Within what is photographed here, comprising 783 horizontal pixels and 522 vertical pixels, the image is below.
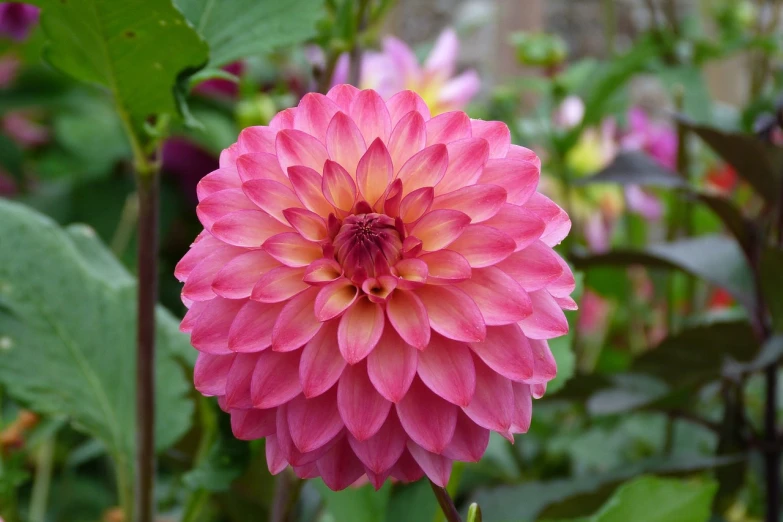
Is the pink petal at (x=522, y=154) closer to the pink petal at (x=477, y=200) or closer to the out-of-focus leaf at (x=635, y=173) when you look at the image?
the pink petal at (x=477, y=200)

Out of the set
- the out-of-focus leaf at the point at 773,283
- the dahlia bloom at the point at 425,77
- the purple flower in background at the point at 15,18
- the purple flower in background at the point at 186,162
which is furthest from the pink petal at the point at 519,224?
the purple flower in background at the point at 186,162

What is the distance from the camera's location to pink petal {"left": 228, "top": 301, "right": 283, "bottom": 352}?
0.25 m

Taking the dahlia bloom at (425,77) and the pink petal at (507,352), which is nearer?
the pink petal at (507,352)

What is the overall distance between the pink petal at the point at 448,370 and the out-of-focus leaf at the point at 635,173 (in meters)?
0.37

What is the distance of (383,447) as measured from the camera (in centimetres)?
25

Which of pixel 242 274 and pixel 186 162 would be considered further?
pixel 186 162

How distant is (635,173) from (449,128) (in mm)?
363

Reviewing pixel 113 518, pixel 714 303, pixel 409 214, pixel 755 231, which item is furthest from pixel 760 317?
pixel 714 303

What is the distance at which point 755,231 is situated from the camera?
545 mm

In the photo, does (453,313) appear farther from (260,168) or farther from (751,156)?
A: (751,156)

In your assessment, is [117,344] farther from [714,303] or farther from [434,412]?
[714,303]

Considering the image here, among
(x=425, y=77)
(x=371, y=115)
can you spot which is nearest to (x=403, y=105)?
(x=371, y=115)

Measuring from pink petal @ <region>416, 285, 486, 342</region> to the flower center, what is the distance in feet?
0.06

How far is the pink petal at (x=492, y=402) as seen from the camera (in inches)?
9.6
